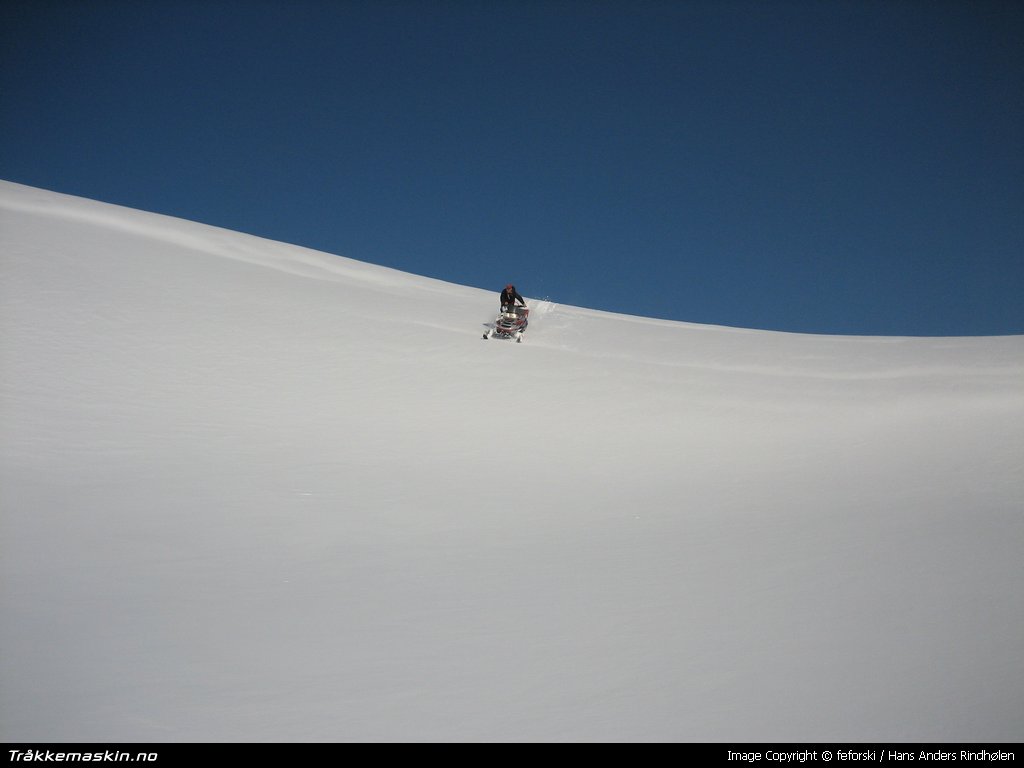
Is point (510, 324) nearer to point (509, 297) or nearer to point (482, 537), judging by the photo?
point (509, 297)

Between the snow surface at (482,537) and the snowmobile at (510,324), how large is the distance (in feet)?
5.15

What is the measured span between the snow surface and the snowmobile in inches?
61.8

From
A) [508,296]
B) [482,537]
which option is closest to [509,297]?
[508,296]

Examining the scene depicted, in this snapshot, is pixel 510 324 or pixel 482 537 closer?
pixel 482 537

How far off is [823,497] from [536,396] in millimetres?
4840

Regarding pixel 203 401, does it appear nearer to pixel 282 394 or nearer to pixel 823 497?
pixel 282 394

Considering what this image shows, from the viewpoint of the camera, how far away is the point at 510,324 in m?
14.7

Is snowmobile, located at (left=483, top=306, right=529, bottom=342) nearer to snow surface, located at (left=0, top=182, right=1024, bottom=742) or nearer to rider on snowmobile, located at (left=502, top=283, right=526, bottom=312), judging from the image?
rider on snowmobile, located at (left=502, top=283, right=526, bottom=312)

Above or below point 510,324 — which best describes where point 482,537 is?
below

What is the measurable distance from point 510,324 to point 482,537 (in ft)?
30.4

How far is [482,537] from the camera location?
18.7 feet

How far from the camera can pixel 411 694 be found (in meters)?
3.43

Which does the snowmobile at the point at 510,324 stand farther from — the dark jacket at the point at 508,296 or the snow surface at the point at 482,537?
the snow surface at the point at 482,537

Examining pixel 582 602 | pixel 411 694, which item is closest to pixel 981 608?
pixel 582 602
